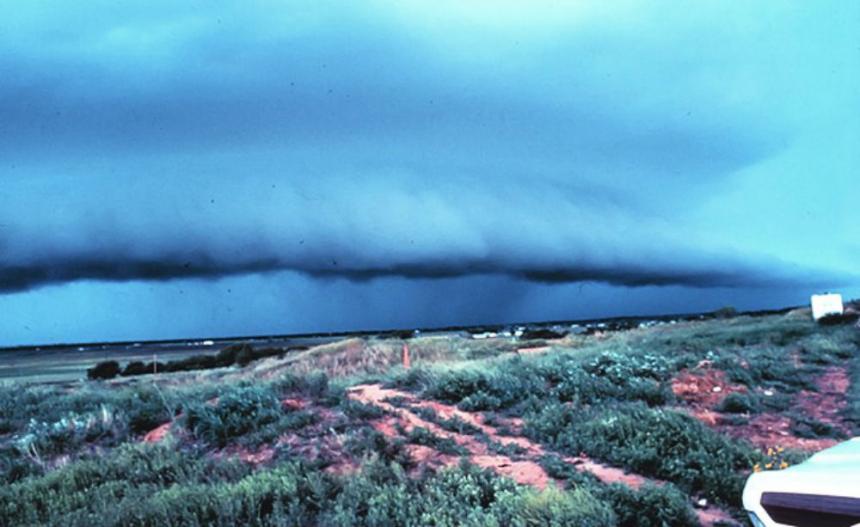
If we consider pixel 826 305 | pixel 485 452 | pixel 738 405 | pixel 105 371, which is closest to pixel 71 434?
pixel 485 452

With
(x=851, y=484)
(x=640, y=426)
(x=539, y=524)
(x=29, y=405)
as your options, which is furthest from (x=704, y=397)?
(x=29, y=405)

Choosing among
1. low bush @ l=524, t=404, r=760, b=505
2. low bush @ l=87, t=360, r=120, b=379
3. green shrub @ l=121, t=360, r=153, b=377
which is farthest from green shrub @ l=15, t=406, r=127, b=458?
green shrub @ l=121, t=360, r=153, b=377

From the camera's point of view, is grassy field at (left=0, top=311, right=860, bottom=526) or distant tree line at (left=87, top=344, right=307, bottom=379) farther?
distant tree line at (left=87, top=344, right=307, bottom=379)

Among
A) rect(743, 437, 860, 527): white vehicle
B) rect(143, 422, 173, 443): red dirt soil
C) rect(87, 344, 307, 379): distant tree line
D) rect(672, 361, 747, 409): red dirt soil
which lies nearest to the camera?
rect(743, 437, 860, 527): white vehicle

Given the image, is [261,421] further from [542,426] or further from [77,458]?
[542,426]

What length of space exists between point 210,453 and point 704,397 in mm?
9086

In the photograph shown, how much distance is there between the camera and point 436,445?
7926 mm

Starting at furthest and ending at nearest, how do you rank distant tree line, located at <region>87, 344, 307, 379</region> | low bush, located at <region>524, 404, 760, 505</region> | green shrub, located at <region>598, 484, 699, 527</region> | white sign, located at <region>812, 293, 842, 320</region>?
distant tree line, located at <region>87, 344, 307, 379</region> → white sign, located at <region>812, 293, 842, 320</region> → low bush, located at <region>524, 404, 760, 505</region> → green shrub, located at <region>598, 484, 699, 527</region>

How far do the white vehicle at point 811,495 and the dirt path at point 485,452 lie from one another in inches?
111

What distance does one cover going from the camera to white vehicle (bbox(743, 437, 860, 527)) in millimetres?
2479

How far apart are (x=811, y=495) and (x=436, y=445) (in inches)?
226

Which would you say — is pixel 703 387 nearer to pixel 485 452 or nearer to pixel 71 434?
pixel 485 452

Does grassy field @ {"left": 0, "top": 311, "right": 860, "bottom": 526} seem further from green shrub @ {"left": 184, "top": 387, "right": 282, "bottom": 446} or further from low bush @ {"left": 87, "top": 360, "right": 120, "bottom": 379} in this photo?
low bush @ {"left": 87, "top": 360, "right": 120, "bottom": 379}

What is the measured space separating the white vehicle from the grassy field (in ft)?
6.64
